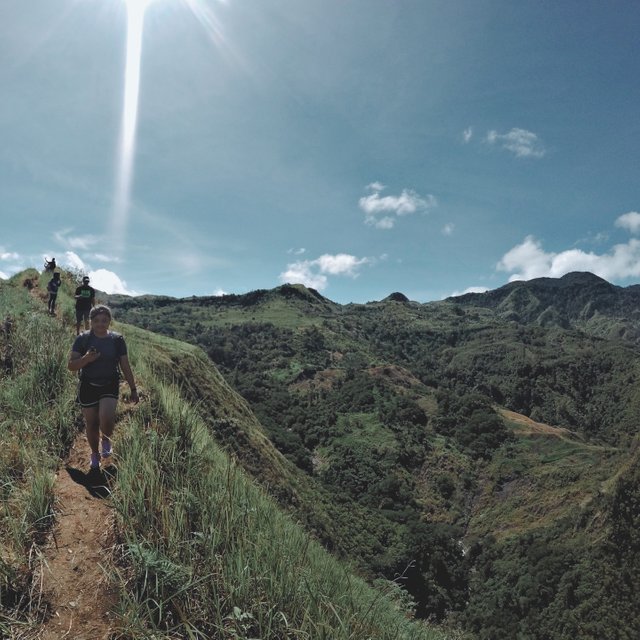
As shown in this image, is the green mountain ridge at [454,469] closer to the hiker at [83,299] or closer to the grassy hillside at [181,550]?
the grassy hillside at [181,550]

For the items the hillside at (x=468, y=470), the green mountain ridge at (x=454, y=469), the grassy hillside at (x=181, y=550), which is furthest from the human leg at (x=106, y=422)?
the hillside at (x=468, y=470)

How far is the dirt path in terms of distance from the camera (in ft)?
9.74

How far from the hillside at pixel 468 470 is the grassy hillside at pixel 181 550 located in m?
3.45

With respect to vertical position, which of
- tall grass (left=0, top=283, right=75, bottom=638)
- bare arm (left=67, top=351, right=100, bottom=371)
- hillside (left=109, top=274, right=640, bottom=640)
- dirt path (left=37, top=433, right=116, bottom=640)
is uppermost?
bare arm (left=67, top=351, right=100, bottom=371)

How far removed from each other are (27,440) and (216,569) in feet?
11.9

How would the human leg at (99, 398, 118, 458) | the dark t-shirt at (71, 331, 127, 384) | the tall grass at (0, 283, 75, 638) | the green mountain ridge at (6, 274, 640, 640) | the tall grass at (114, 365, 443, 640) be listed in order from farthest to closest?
1. the green mountain ridge at (6, 274, 640, 640)
2. the dark t-shirt at (71, 331, 127, 384)
3. the human leg at (99, 398, 118, 458)
4. the tall grass at (0, 283, 75, 638)
5. the tall grass at (114, 365, 443, 640)

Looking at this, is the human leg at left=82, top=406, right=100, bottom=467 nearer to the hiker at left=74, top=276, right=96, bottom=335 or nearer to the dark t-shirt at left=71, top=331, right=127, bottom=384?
the dark t-shirt at left=71, top=331, right=127, bottom=384

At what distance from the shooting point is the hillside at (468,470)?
4350cm

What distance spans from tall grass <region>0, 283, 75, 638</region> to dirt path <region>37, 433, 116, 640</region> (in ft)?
0.50

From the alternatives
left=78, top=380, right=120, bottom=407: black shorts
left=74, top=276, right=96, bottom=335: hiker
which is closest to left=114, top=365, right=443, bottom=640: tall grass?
left=78, top=380, right=120, bottom=407: black shorts

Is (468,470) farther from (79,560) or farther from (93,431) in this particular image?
(79,560)

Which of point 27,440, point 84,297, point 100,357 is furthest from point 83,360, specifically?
point 84,297

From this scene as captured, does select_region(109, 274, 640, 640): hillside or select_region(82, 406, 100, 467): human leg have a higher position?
select_region(82, 406, 100, 467): human leg

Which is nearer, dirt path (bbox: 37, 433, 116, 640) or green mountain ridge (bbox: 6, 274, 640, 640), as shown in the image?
dirt path (bbox: 37, 433, 116, 640)
